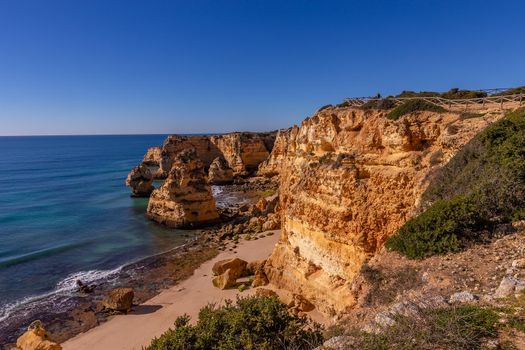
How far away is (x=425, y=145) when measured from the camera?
14.5 meters

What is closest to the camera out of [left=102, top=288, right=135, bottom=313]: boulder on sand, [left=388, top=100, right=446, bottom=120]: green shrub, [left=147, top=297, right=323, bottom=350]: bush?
[left=147, top=297, right=323, bottom=350]: bush

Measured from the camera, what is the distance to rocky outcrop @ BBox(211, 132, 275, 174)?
2675 inches

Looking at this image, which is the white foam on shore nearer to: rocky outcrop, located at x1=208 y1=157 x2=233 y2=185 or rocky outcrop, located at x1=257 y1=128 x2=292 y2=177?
rocky outcrop, located at x1=208 y1=157 x2=233 y2=185

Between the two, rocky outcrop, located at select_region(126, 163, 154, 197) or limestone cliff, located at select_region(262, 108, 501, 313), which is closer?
limestone cliff, located at select_region(262, 108, 501, 313)

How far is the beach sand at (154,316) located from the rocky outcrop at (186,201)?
38.4 ft

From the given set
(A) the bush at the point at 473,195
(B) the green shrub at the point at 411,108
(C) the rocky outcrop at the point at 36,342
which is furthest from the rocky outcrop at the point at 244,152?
(A) the bush at the point at 473,195

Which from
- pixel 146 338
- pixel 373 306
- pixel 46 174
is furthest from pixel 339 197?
pixel 46 174

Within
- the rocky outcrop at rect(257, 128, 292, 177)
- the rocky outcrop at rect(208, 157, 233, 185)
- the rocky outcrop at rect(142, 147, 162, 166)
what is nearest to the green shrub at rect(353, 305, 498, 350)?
the rocky outcrop at rect(257, 128, 292, 177)

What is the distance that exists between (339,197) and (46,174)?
2940 inches

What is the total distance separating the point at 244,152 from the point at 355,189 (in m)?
54.6

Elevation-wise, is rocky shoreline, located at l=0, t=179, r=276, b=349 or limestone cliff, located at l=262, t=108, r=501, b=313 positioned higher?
limestone cliff, located at l=262, t=108, r=501, b=313

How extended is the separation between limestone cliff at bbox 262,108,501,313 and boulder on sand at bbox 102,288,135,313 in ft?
29.7

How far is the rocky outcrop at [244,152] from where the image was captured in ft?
223

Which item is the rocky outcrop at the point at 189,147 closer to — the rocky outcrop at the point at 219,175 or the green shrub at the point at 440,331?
the rocky outcrop at the point at 219,175
